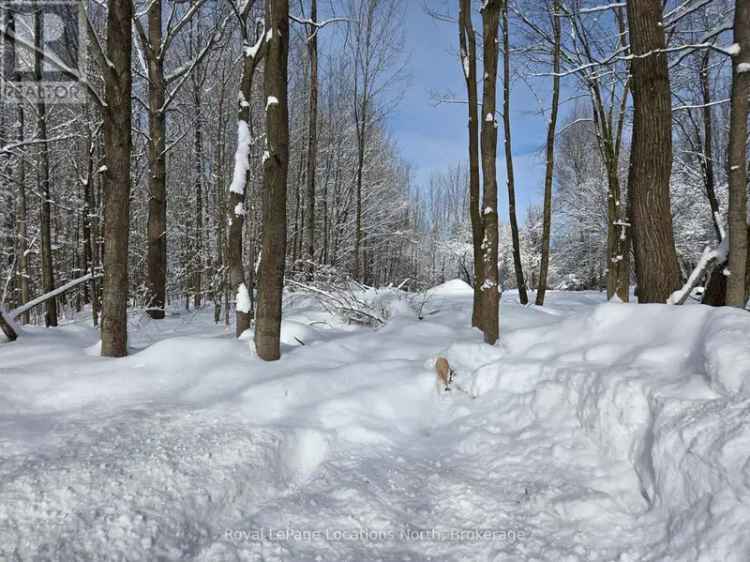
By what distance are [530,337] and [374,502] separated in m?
2.48

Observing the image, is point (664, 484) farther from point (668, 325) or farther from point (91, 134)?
point (91, 134)

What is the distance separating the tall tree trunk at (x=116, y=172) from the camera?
12.4ft

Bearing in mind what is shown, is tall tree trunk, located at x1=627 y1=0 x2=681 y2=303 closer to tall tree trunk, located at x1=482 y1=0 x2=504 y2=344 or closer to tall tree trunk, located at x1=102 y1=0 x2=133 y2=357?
tall tree trunk, located at x1=482 y1=0 x2=504 y2=344

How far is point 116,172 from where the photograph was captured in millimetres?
3863

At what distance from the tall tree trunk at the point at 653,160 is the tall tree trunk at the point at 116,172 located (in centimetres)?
502

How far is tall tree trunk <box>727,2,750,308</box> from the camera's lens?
11.7 ft

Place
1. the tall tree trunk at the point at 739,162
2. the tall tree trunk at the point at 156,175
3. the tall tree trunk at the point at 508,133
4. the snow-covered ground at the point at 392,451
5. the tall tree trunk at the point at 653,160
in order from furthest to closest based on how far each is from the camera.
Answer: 1. the tall tree trunk at the point at 508,133
2. the tall tree trunk at the point at 156,175
3. the tall tree trunk at the point at 653,160
4. the tall tree trunk at the point at 739,162
5. the snow-covered ground at the point at 392,451

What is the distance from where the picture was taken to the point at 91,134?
30.9 ft

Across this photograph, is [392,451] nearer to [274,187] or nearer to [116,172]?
[274,187]

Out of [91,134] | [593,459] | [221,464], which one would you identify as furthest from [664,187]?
[91,134]

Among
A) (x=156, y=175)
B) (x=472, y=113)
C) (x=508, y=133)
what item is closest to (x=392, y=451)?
(x=472, y=113)

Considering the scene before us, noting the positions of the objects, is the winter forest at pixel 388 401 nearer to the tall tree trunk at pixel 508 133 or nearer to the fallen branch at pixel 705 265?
the fallen branch at pixel 705 265

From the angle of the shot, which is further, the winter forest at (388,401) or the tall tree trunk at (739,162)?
the tall tree trunk at (739,162)

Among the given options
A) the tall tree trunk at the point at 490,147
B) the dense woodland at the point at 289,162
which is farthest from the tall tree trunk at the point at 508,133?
the tall tree trunk at the point at 490,147
